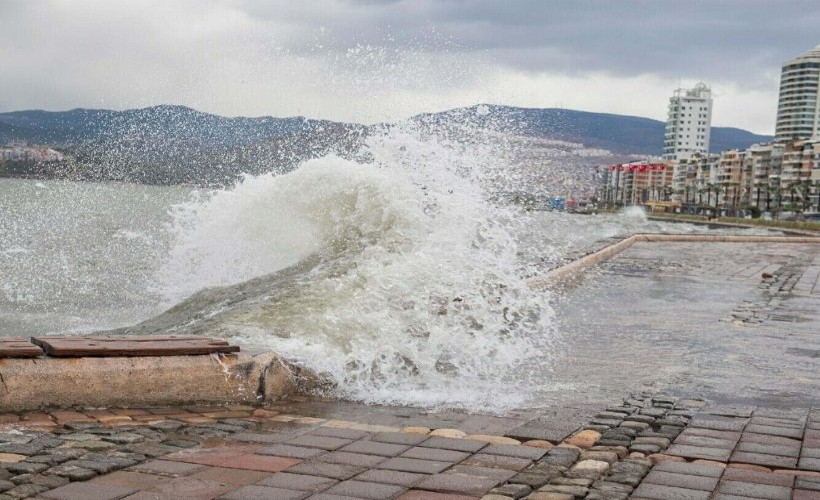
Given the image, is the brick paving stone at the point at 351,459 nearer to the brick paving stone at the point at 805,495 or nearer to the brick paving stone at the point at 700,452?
the brick paving stone at the point at 700,452

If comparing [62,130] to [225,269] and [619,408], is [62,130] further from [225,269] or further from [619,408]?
[619,408]

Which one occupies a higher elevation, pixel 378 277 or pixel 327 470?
pixel 378 277

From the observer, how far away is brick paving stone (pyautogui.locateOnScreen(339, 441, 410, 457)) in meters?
4.23

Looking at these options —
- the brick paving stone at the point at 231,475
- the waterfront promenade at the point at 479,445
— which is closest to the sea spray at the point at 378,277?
the waterfront promenade at the point at 479,445

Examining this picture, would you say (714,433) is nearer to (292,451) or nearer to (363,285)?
(292,451)

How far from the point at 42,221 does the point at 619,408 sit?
43.5 meters

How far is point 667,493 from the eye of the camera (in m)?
3.69

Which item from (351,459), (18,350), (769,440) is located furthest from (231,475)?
(769,440)

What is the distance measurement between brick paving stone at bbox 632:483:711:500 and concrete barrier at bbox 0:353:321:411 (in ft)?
8.27

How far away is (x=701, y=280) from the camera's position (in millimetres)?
15391

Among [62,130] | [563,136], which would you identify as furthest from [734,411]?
[62,130]

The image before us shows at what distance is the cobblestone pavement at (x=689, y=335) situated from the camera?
20.9 feet

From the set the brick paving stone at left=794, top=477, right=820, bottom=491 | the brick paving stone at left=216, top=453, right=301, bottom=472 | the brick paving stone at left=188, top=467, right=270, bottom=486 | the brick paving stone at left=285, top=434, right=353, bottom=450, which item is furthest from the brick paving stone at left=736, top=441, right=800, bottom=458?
the brick paving stone at left=188, top=467, right=270, bottom=486

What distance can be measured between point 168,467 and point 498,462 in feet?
4.68
